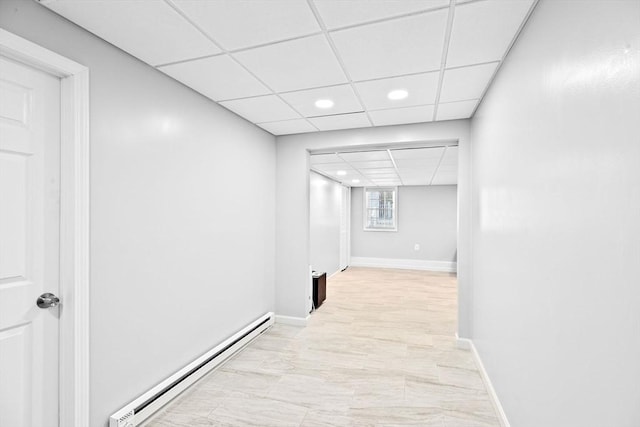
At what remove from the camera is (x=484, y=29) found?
1661mm

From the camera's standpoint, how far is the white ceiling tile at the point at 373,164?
15.6ft

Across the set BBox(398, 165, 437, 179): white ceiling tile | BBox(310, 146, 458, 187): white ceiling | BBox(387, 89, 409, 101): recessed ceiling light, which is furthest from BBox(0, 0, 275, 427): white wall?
BBox(398, 165, 437, 179): white ceiling tile

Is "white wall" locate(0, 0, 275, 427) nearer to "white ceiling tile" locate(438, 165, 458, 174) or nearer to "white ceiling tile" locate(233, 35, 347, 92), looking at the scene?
"white ceiling tile" locate(233, 35, 347, 92)

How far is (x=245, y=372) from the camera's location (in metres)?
2.67

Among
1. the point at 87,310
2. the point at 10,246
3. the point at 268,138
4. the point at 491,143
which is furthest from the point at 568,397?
the point at 268,138

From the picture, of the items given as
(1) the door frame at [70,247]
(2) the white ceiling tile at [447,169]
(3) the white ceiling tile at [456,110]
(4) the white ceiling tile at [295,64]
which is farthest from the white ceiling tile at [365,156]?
(1) the door frame at [70,247]

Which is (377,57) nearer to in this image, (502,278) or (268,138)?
(502,278)

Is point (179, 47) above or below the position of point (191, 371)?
above

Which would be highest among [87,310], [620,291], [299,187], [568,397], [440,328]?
[299,187]

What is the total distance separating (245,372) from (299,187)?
83.1 inches

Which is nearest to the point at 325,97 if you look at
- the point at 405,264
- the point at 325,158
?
the point at 325,158

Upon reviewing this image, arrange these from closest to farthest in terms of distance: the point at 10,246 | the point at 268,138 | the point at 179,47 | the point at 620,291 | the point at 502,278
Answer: the point at 620,291
the point at 10,246
the point at 179,47
the point at 502,278
the point at 268,138

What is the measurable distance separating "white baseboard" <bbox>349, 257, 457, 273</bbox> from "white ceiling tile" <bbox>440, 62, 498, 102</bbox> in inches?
237

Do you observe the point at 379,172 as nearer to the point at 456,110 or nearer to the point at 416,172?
the point at 416,172
